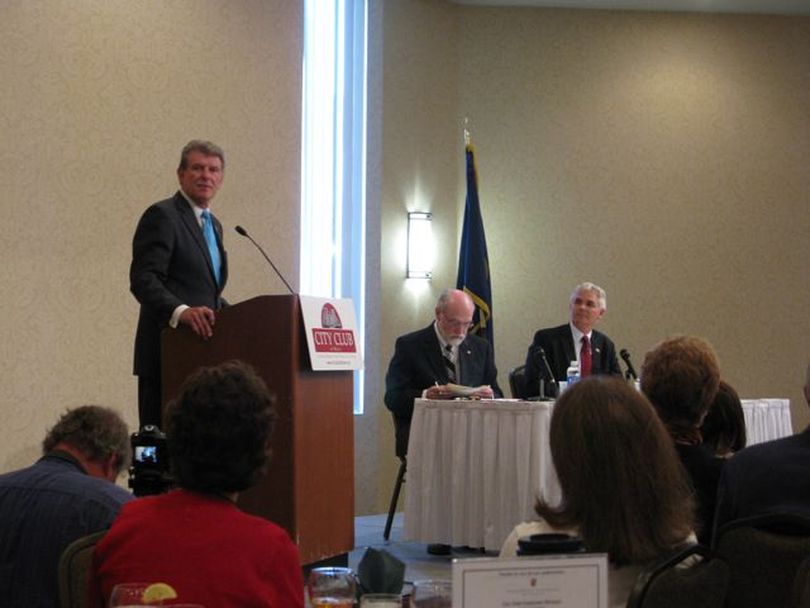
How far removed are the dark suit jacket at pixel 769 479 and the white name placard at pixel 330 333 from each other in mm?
1879

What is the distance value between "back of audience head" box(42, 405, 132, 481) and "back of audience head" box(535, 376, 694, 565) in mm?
1330

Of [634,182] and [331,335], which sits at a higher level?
[634,182]

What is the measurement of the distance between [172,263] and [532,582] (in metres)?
3.08

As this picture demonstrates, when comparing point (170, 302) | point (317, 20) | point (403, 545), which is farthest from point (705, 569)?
point (317, 20)

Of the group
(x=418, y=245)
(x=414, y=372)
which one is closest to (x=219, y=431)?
(x=414, y=372)

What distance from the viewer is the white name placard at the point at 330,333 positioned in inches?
158

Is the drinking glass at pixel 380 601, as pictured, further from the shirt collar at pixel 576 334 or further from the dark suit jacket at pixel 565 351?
the shirt collar at pixel 576 334

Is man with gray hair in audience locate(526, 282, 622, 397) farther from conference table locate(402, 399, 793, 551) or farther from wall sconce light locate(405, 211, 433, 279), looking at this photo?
wall sconce light locate(405, 211, 433, 279)

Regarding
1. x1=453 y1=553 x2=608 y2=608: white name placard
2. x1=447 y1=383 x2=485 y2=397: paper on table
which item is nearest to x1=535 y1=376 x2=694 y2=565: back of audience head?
x1=453 y1=553 x2=608 y2=608: white name placard

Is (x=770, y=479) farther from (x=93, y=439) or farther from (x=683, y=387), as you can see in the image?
(x=93, y=439)

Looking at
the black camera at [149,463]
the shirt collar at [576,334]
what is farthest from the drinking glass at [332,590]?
the shirt collar at [576,334]

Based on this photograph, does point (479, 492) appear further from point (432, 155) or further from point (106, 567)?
point (106, 567)

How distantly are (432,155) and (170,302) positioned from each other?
4420 mm

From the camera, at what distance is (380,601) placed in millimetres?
1538
